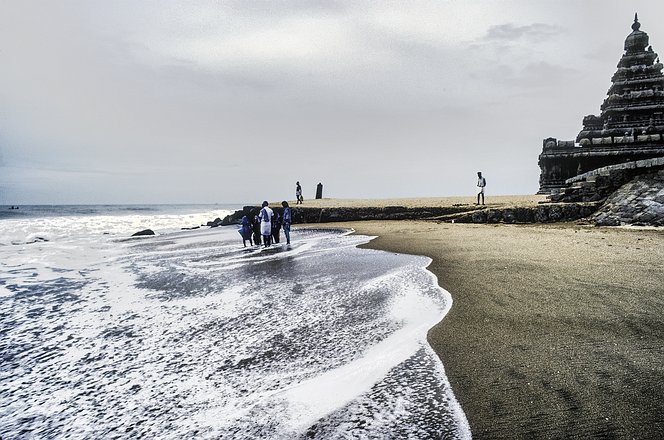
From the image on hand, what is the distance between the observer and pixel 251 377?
319 centimetres

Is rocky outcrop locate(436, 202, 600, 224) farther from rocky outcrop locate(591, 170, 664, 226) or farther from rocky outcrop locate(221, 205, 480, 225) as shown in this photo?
rocky outcrop locate(221, 205, 480, 225)

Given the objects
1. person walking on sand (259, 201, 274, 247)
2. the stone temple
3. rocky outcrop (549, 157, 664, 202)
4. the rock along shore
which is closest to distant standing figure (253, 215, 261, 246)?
person walking on sand (259, 201, 274, 247)

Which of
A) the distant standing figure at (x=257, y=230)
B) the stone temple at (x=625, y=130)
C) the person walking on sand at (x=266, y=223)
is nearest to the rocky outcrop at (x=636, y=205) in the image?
the stone temple at (x=625, y=130)

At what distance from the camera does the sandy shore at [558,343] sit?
7.81 ft

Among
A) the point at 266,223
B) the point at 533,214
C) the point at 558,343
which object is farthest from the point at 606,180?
the point at 558,343

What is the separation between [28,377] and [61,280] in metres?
5.68

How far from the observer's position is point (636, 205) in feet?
39.3

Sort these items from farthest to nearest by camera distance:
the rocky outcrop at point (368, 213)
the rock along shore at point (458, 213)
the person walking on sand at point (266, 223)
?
the rocky outcrop at point (368, 213) < the rock along shore at point (458, 213) < the person walking on sand at point (266, 223)

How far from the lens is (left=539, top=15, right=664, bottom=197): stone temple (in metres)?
22.0

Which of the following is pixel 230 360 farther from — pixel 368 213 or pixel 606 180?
pixel 368 213

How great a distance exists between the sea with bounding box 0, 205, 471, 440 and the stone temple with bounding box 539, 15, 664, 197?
67.2ft

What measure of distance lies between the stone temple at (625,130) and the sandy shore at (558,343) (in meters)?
17.6

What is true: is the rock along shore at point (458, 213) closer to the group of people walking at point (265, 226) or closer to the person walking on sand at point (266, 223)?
the group of people walking at point (265, 226)

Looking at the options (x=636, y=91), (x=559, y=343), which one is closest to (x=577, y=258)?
(x=559, y=343)
